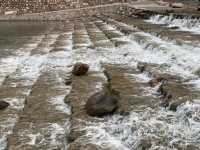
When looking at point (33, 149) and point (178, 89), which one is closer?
point (33, 149)

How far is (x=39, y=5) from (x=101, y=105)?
32.7 metres

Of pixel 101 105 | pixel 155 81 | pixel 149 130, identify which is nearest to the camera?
pixel 149 130


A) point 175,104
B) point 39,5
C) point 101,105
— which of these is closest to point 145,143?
point 175,104

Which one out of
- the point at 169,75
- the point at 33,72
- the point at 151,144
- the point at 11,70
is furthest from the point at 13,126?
the point at 11,70

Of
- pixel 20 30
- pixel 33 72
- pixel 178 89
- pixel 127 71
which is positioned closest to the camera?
pixel 178 89

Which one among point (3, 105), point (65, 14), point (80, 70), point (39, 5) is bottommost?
point (65, 14)

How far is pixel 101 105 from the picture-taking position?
829 cm

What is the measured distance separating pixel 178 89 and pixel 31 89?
11.3 feet

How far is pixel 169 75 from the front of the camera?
10.5m

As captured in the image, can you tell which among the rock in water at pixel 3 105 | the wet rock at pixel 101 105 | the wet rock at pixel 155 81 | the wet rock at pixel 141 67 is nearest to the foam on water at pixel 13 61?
the rock in water at pixel 3 105

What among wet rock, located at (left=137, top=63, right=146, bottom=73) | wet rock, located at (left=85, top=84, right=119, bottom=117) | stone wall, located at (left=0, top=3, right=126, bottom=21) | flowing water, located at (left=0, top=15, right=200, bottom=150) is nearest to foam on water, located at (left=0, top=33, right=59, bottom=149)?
flowing water, located at (left=0, top=15, right=200, bottom=150)

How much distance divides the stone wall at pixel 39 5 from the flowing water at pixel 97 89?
22.6 meters

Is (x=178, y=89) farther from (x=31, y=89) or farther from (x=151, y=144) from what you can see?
(x=31, y=89)

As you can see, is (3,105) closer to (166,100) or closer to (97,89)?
(97,89)
